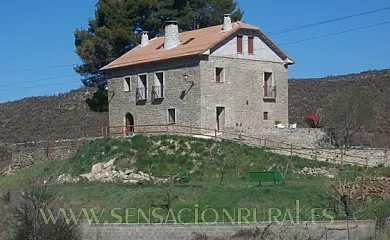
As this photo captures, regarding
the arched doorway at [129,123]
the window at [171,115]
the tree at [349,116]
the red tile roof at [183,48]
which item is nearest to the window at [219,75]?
the red tile roof at [183,48]

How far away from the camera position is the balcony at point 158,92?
1752 inches

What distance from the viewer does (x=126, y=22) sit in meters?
52.3

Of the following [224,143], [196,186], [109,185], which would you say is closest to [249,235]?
[196,186]

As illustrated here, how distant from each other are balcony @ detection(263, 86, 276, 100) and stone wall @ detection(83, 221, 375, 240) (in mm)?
23489

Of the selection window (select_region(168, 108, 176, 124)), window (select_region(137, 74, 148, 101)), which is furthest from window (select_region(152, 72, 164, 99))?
window (select_region(168, 108, 176, 124))

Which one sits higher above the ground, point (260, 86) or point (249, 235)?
point (260, 86)

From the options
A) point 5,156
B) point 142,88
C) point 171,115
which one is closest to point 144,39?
point 142,88

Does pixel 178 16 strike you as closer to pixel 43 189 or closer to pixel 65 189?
pixel 65 189

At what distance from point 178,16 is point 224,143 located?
19503 millimetres

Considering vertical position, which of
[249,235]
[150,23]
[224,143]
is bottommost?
[249,235]

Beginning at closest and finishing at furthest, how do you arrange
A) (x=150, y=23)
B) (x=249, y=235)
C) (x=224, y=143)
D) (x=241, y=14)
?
(x=249, y=235), (x=224, y=143), (x=150, y=23), (x=241, y=14)

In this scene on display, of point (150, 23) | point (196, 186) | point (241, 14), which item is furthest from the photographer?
point (241, 14)

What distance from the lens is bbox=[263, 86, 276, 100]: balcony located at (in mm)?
45250

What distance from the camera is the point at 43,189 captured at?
2342 centimetres
